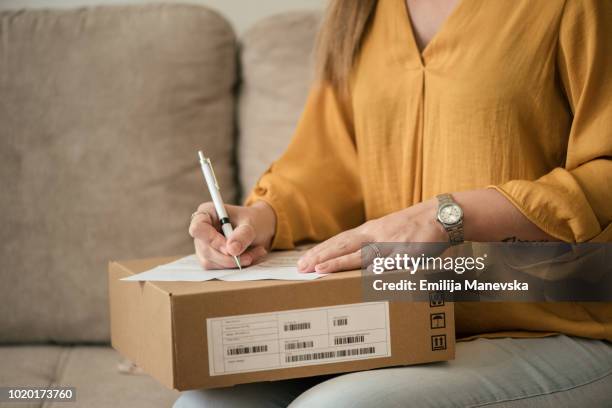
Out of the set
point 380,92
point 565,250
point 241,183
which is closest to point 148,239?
point 241,183

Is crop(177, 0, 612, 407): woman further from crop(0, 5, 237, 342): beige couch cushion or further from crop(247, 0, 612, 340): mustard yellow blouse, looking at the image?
crop(0, 5, 237, 342): beige couch cushion

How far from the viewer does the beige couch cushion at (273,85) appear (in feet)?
5.20

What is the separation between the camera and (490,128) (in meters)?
1.07

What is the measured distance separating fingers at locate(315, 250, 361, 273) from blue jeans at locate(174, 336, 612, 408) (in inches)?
4.7

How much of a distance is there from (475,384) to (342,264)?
0.21 m

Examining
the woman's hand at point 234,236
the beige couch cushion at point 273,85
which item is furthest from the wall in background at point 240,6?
the woman's hand at point 234,236

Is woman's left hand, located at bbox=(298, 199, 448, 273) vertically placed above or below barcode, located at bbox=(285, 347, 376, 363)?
above

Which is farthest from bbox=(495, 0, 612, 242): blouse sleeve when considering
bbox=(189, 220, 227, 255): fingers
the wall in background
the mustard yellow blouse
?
the wall in background

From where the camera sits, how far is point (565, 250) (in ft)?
3.27

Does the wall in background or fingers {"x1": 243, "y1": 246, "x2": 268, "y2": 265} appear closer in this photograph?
fingers {"x1": 243, "y1": 246, "x2": 268, "y2": 265}

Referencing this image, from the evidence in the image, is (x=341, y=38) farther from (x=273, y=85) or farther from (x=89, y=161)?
(x=89, y=161)

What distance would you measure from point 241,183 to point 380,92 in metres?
0.52

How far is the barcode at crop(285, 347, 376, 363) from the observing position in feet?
2.72

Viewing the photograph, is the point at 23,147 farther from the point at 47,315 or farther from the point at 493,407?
the point at 493,407
